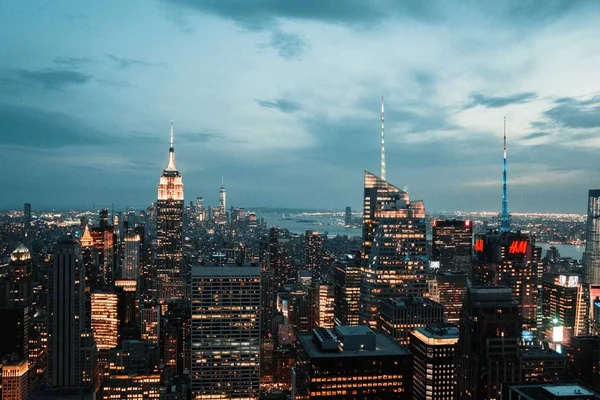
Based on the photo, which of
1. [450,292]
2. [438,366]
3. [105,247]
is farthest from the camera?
[105,247]

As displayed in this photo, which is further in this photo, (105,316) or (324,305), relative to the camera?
(324,305)

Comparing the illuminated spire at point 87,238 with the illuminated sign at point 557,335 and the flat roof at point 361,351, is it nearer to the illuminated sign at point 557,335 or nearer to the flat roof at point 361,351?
the flat roof at point 361,351

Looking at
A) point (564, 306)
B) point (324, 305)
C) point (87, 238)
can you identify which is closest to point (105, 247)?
point (87, 238)

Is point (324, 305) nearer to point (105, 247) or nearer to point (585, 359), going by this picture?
point (585, 359)

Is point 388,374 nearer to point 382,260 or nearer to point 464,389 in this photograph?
point 464,389

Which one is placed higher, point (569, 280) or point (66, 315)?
point (569, 280)
